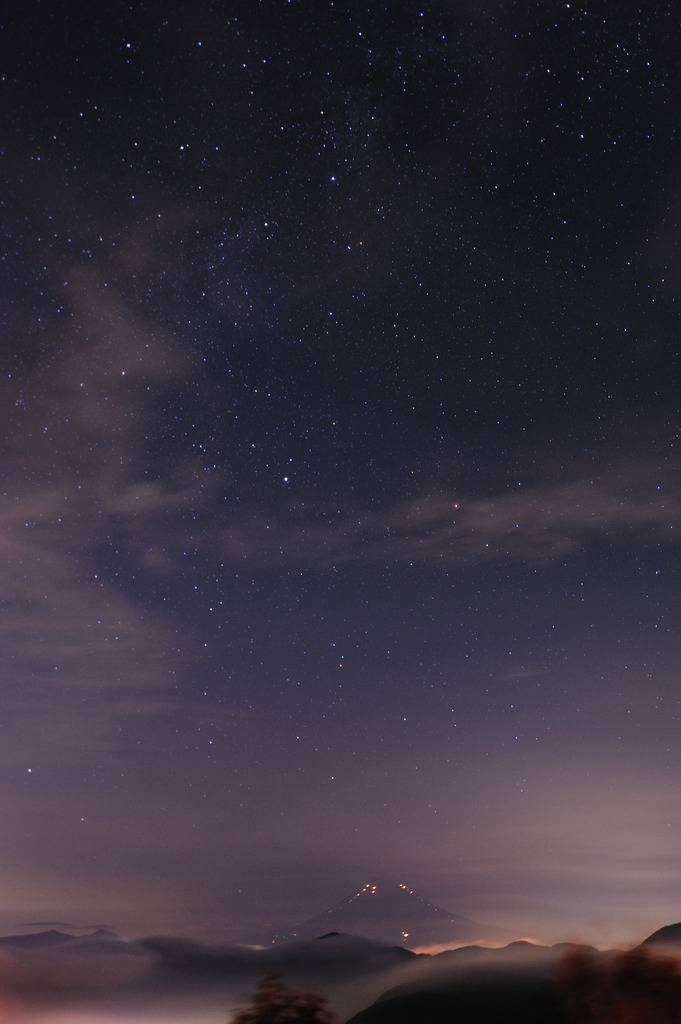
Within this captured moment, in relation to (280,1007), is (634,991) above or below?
below

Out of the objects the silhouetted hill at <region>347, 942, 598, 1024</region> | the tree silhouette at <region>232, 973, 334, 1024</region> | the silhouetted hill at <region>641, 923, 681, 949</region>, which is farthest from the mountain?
the tree silhouette at <region>232, 973, 334, 1024</region>

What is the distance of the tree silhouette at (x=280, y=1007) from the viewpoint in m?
9.85

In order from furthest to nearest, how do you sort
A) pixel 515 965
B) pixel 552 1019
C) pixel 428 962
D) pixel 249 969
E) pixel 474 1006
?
pixel 249 969
pixel 428 962
pixel 515 965
pixel 474 1006
pixel 552 1019

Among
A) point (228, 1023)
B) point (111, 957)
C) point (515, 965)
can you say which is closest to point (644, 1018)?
point (228, 1023)

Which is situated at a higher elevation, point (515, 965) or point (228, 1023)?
point (228, 1023)

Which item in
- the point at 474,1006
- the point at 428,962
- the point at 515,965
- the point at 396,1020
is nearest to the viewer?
the point at 474,1006

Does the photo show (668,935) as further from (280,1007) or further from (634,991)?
(280,1007)

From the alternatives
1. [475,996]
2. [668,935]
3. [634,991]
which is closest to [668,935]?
[668,935]

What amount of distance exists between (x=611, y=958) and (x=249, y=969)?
646 ft

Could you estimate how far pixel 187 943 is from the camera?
192750mm

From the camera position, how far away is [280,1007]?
993 cm

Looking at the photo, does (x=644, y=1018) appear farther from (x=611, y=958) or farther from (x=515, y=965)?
(x=515, y=965)

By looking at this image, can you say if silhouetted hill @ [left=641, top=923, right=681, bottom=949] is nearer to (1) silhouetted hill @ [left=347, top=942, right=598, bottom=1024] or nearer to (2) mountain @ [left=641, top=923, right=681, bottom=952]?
(2) mountain @ [left=641, top=923, right=681, bottom=952]

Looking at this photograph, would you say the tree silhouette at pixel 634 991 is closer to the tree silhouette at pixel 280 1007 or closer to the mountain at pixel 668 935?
the tree silhouette at pixel 280 1007
